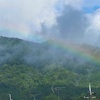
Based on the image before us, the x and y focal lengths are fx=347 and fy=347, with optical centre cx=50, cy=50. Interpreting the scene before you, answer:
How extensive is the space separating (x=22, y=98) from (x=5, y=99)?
10281 millimetres

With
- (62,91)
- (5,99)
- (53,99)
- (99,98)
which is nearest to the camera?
(99,98)

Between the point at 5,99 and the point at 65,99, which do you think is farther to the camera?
the point at 5,99

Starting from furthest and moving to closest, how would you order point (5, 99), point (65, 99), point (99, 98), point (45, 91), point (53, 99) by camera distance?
point (45, 91)
point (5, 99)
point (65, 99)
point (53, 99)
point (99, 98)

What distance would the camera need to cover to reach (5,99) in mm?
164875

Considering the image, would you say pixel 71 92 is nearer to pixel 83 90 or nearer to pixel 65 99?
pixel 83 90

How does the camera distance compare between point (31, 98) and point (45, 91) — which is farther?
point (45, 91)

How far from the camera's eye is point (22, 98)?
564 feet

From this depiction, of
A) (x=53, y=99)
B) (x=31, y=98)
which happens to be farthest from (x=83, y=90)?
(x=53, y=99)

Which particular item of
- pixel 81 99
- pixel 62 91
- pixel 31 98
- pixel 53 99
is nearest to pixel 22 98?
pixel 31 98

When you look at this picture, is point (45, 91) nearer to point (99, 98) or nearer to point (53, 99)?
point (53, 99)

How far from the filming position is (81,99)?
116875 mm

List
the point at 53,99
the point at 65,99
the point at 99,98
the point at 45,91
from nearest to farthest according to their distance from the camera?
the point at 99,98 → the point at 53,99 → the point at 65,99 → the point at 45,91

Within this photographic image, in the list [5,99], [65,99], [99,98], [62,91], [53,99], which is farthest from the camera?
[62,91]

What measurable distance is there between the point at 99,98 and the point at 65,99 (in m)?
34.6
